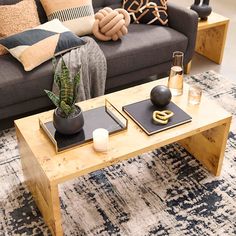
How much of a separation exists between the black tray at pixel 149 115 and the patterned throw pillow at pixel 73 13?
3.14ft

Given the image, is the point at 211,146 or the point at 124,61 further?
the point at 124,61

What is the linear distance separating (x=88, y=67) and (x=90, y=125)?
0.73 meters

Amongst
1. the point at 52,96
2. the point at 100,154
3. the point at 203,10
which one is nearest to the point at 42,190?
the point at 100,154

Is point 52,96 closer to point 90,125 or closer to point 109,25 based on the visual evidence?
point 90,125

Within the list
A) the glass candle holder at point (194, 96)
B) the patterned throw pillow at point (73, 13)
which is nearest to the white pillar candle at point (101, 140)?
the glass candle holder at point (194, 96)

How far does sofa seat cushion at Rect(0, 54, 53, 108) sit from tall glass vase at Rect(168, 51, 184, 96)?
0.75 meters

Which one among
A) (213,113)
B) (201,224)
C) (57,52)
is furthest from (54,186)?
(57,52)

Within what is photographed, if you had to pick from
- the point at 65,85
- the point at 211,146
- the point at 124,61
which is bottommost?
the point at 211,146

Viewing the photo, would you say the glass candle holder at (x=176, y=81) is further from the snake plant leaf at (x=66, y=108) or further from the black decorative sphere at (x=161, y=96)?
the snake plant leaf at (x=66, y=108)

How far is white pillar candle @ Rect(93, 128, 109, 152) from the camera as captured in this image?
5.74 ft

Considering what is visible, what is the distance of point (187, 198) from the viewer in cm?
207

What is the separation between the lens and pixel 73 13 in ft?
9.11

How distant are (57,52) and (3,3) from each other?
1.73 feet

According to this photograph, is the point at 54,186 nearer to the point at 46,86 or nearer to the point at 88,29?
the point at 46,86
